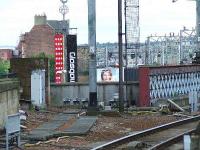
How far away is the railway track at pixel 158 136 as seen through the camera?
14.5 metres

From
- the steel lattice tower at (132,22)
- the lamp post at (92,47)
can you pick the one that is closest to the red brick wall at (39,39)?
the steel lattice tower at (132,22)

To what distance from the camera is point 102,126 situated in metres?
19.6

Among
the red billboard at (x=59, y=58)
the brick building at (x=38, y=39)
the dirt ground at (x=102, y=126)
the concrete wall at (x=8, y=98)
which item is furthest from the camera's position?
the brick building at (x=38, y=39)

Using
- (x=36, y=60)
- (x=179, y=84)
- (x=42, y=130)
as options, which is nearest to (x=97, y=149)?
(x=42, y=130)

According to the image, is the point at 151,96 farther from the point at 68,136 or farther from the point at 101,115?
the point at 68,136

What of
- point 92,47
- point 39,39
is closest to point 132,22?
point 92,47

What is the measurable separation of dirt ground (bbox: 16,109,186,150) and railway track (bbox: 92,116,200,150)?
757 millimetres

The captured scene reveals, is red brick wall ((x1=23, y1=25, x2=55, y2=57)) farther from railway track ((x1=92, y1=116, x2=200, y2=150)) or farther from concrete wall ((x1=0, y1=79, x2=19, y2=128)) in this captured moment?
concrete wall ((x1=0, y1=79, x2=19, y2=128))

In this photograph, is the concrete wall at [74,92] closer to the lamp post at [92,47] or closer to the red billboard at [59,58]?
the lamp post at [92,47]

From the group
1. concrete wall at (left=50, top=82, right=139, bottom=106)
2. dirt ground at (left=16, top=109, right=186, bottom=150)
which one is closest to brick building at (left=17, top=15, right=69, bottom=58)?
concrete wall at (left=50, top=82, right=139, bottom=106)

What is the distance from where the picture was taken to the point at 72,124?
64.5 ft

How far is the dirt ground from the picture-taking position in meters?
15.0

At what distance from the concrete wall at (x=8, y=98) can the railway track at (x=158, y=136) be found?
3.74 meters

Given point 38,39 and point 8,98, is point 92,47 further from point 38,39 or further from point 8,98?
point 38,39
